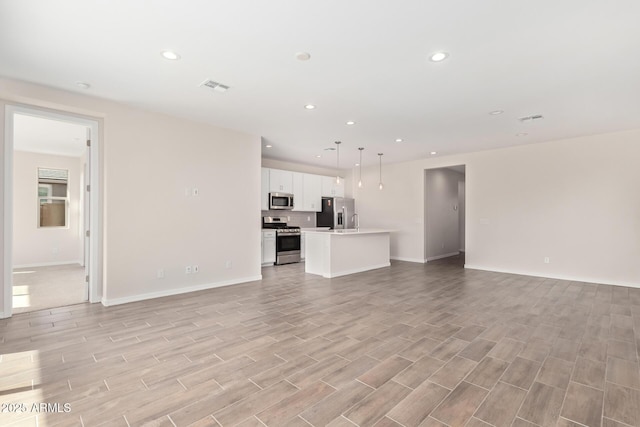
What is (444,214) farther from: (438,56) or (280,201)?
(438,56)

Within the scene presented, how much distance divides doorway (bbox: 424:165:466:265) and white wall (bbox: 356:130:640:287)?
1064 mm

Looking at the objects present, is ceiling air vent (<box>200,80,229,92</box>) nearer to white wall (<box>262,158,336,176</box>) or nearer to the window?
white wall (<box>262,158,336,176</box>)

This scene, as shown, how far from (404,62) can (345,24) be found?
87 cm

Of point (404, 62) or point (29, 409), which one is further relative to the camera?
point (404, 62)

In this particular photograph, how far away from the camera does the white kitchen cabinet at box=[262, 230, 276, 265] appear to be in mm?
7457

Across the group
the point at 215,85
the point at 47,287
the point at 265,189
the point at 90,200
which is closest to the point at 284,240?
the point at 265,189

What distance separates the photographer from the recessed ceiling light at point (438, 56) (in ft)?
9.19

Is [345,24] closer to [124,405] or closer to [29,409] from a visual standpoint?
[124,405]

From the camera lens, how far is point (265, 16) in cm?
231

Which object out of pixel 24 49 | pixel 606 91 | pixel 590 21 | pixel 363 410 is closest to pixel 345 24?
pixel 590 21

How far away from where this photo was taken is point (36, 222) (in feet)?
24.2

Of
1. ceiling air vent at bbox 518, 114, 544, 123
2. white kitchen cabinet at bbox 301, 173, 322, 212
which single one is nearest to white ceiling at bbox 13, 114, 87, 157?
white kitchen cabinet at bbox 301, 173, 322, 212

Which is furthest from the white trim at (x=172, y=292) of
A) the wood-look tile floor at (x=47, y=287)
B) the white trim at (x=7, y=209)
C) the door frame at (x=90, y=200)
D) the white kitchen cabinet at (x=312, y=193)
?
the white kitchen cabinet at (x=312, y=193)

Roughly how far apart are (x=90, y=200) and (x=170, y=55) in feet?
8.73
